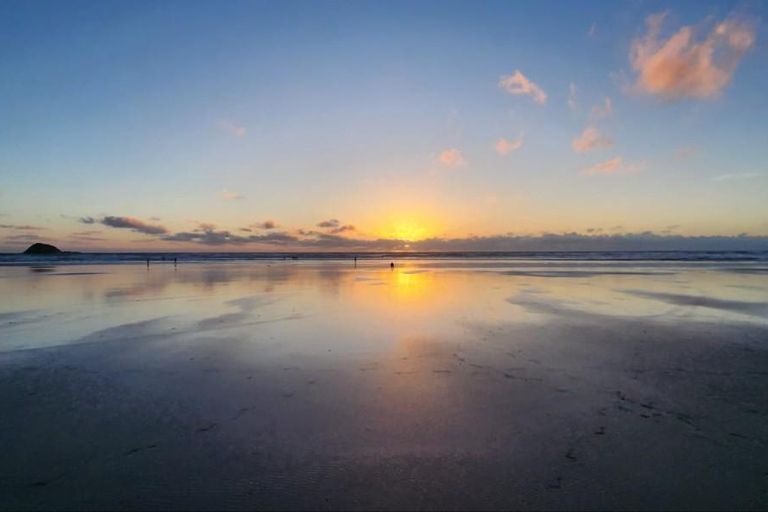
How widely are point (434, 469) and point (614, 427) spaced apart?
2333 mm

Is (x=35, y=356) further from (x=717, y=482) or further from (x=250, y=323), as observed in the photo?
(x=717, y=482)

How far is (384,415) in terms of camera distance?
5.06 meters

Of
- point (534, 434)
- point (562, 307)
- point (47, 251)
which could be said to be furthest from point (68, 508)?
point (47, 251)

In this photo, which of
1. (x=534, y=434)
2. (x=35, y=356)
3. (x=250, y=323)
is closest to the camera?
(x=534, y=434)

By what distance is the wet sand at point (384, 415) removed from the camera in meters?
3.53

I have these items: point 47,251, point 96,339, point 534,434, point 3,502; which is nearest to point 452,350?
point 534,434

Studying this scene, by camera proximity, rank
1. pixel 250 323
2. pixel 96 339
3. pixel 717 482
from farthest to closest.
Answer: pixel 250 323, pixel 96 339, pixel 717 482

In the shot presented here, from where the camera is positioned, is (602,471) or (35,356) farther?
(35,356)

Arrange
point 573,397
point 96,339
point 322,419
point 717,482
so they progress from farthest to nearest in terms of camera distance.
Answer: point 96,339 < point 573,397 < point 322,419 < point 717,482

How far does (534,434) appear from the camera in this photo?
4527 mm

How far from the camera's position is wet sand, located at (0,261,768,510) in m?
3.53

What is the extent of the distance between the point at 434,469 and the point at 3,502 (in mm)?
3644

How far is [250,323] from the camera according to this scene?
11.1 meters

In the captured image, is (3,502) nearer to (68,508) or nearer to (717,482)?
(68,508)
